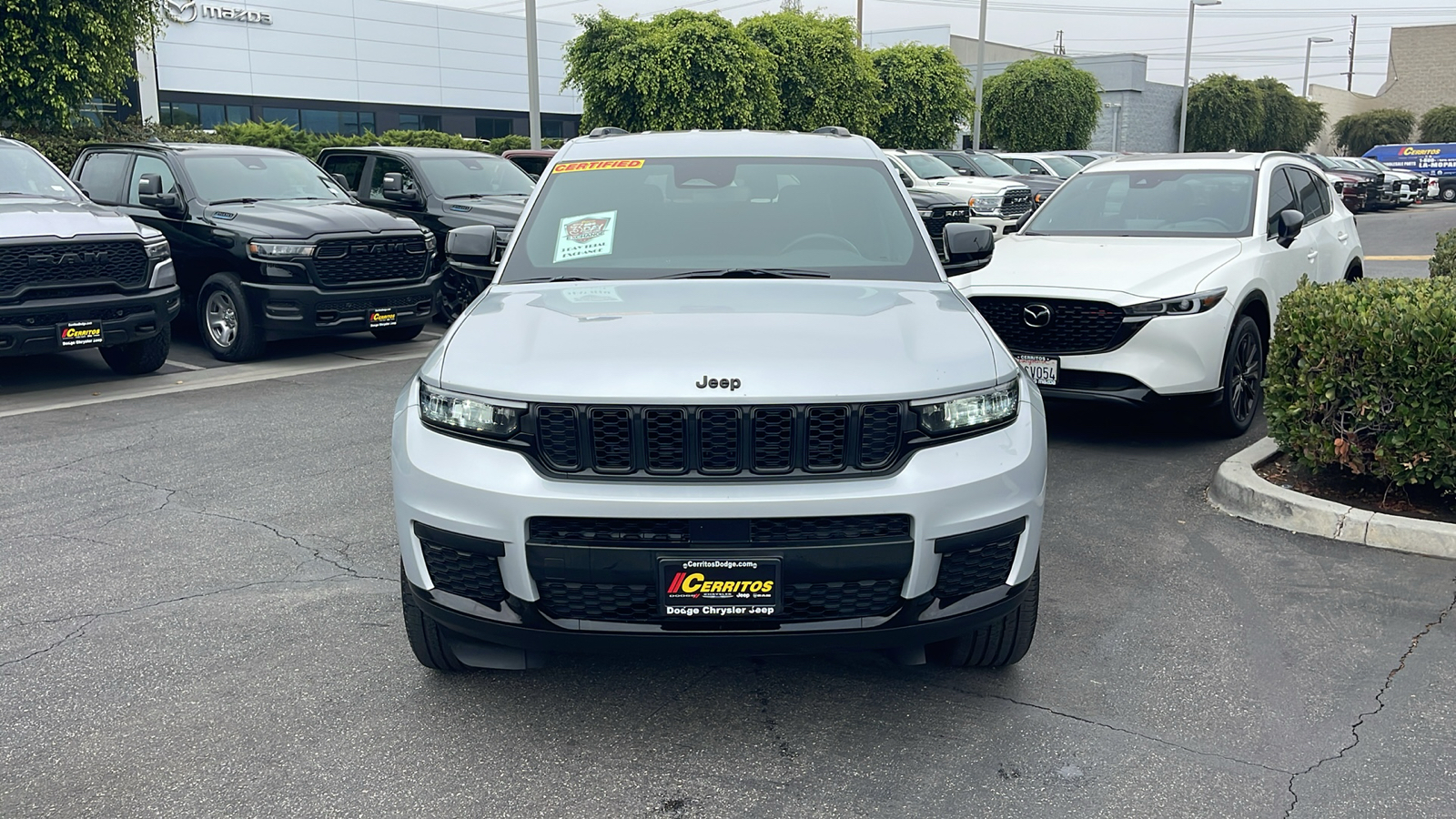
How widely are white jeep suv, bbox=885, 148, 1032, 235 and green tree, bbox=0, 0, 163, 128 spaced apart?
11.6m

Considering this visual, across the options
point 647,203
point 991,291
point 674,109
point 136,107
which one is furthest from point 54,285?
point 136,107

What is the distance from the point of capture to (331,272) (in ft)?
34.1

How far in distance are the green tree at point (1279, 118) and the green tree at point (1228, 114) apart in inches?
24.7

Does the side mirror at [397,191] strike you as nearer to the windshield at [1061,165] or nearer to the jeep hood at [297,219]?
the jeep hood at [297,219]

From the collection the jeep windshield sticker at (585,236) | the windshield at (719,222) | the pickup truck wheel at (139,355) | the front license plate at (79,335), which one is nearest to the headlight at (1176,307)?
the windshield at (719,222)

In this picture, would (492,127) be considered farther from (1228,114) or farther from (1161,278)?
(1161,278)

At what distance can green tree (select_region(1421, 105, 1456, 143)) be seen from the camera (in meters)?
68.1

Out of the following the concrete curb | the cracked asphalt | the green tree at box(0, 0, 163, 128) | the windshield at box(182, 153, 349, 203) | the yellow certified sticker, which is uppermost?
the green tree at box(0, 0, 163, 128)

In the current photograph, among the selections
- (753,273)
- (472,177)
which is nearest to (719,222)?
(753,273)

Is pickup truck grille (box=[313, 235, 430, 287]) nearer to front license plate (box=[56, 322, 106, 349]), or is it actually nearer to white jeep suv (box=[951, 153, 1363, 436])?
front license plate (box=[56, 322, 106, 349])

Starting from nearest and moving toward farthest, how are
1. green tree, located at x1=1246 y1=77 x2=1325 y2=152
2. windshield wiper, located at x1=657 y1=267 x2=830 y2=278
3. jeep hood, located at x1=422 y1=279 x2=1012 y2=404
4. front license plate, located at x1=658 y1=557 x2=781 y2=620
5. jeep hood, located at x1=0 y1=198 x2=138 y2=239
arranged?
front license plate, located at x1=658 y1=557 x2=781 y2=620
jeep hood, located at x1=422 y1=279 x2=1012 y2=404
windshield wiper, located at x1=657 y1=267 x2=830 y2=278
jeep hood, located at x1=0 y1=198 x2=138 y2=239
green tree, located at x1=1246 y1=77 x2=1325 y2=152

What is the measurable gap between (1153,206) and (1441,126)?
71.9 meters

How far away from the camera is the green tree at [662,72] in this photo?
2741 centimetres

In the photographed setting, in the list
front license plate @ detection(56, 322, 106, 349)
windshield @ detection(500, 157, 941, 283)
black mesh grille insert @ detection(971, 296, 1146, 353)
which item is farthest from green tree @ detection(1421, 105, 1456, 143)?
windshield @ detection(500, 157, 941, 283)
